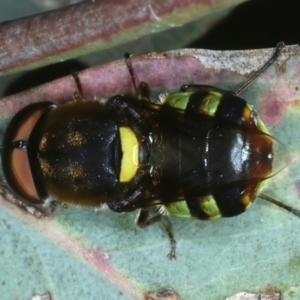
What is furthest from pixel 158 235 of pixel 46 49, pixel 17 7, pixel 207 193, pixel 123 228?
pixel 17 7

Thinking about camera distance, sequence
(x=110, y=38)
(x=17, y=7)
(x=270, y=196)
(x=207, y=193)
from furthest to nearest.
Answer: (x=17, y=7) → (x=270, y=196) → (x=207, y=193) → (x=110, y=38)

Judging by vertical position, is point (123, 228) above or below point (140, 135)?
below

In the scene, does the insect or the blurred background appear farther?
the blurred background

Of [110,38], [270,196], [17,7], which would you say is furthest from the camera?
[17,7]

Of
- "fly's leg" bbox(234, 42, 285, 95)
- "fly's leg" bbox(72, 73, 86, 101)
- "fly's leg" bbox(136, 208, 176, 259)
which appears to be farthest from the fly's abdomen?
"fly's leg" bbox(234, 42, 285, 95)

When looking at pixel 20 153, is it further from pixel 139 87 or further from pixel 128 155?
pixel 139 87

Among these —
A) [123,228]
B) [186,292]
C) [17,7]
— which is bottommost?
[186,292]

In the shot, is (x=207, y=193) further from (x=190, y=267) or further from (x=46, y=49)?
(x=46, y=49)

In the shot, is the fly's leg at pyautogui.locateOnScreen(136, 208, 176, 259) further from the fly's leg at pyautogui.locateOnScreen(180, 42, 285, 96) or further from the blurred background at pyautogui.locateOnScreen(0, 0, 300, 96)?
the blurred background at pyautogui.locateOnScreen(0, 0, 300, 96)
